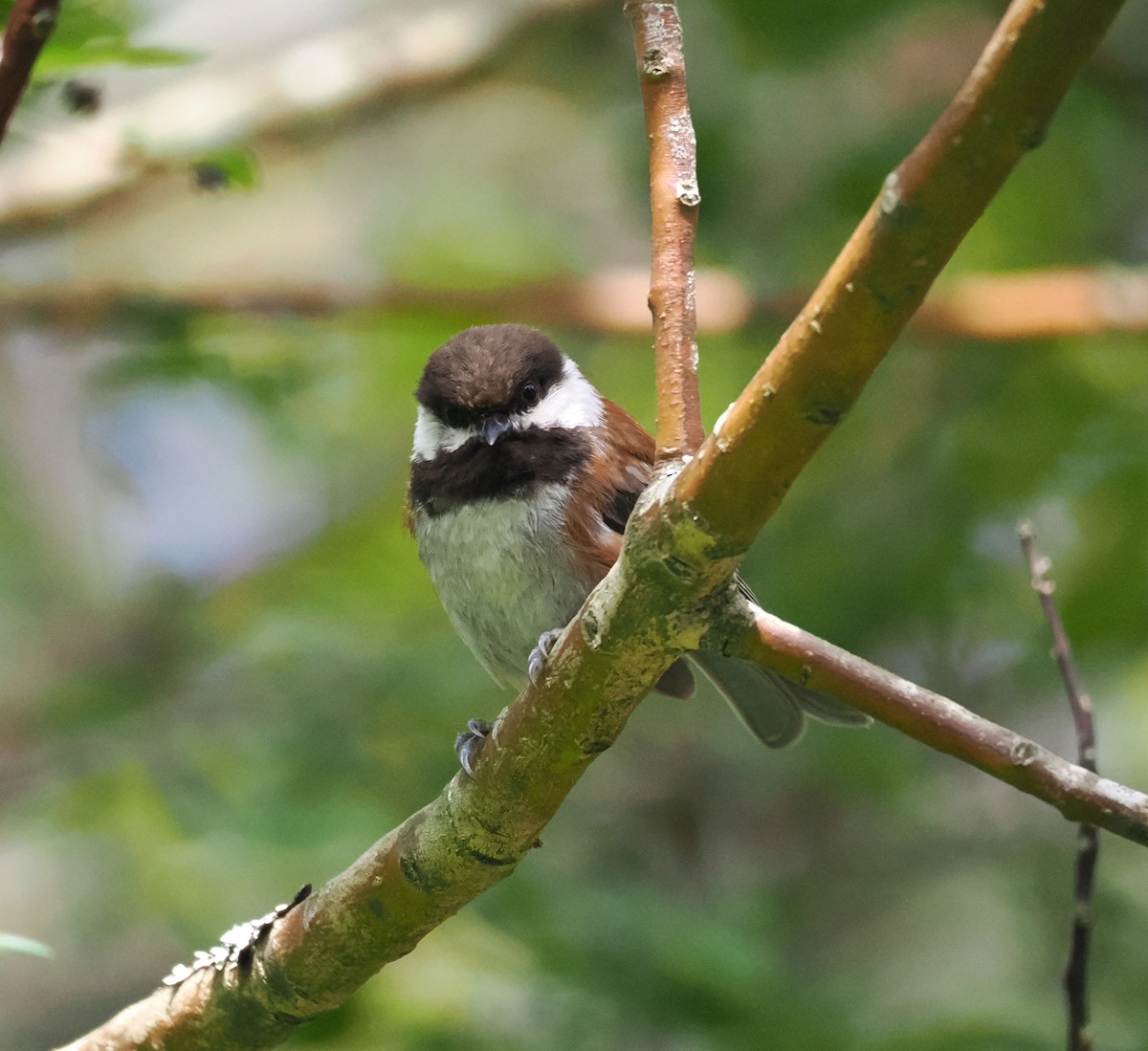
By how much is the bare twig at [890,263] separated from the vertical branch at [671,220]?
26cm

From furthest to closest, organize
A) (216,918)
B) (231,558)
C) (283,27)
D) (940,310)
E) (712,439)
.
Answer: (283,27)
(231,558)
(940,310)
(216,918)
(712,439)

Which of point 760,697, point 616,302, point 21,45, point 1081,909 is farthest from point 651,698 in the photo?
point 21,45

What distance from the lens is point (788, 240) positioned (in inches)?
226

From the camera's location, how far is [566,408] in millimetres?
3627

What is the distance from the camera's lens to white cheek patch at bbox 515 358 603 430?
140 inches

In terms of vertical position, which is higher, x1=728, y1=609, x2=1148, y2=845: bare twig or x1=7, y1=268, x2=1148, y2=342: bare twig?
x1=7, y1=268, x2=1148, y2=342: bare twig

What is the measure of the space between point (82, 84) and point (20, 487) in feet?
20.1

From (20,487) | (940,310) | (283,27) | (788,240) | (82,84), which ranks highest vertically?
(283,27)

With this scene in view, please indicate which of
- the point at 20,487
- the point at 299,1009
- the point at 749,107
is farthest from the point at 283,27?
the point at 299,1009

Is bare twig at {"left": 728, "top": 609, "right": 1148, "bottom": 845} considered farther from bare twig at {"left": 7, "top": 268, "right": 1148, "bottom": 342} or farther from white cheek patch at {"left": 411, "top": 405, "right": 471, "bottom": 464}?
bare twig at {"left": 7, "top": 268, "right": 1148, "bottom": 342}

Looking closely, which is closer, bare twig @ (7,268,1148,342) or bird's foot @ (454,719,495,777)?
bird's foot @ (454,719,495,777)

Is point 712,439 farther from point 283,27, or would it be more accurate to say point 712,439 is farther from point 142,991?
point 283,27

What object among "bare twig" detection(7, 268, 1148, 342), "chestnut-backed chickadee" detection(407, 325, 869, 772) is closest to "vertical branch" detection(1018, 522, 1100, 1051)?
"chestnut-backed chickadee" detection(407, 325, 869, 772)

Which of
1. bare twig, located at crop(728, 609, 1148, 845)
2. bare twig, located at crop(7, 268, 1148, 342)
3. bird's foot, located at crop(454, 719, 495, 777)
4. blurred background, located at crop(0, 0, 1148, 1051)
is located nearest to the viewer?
bare twig, located at crop(728, 609, 1148, 845)
